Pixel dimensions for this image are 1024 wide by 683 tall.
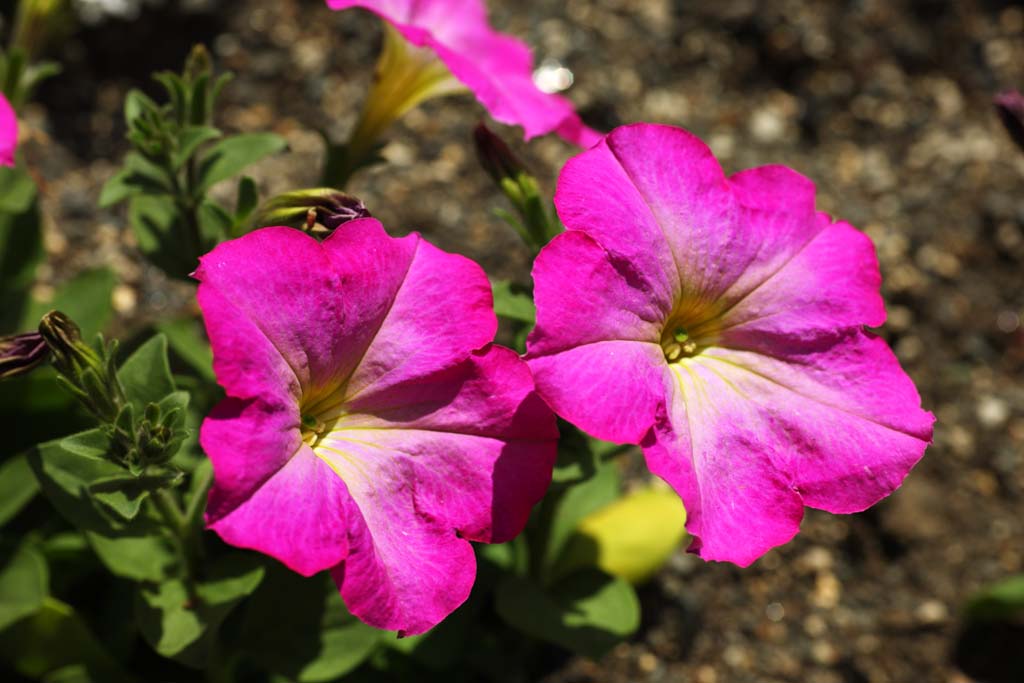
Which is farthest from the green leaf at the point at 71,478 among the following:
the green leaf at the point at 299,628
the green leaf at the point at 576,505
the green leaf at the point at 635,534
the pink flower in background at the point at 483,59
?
the green leaf at the point at 635,534

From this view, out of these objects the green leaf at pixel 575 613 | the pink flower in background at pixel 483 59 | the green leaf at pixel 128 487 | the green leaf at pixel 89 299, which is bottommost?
the green leaf at pixel 575 613

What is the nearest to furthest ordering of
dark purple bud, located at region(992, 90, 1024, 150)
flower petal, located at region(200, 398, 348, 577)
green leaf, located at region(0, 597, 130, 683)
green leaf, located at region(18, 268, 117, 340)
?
1. flower petal, located at region(200, 398, 348, 577)
2. dark purple bud, located at region(992, 90, 1024, 150)
3. green leaf, located at region(0, 597, 130, 683)
4. green leaf, located at region(18, 268, 117, 340)

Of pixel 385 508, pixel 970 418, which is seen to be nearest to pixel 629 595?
pixel 385 508

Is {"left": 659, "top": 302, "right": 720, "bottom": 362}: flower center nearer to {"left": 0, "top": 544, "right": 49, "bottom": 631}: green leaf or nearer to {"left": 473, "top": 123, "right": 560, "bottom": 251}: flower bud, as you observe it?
{"left": 473, "top": 123, "right": 560, "bottom": 251}: flower bud

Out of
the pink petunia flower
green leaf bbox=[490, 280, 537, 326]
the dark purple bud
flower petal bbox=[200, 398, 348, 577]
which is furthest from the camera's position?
the dark purple bud

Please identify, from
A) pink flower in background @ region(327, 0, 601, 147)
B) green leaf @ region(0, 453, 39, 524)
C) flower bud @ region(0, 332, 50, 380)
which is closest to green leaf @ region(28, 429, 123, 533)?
flower bud @ region(0, 332, 50, 380)

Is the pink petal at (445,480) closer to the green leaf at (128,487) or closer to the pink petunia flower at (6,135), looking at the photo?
the green leaf at (128,487)
